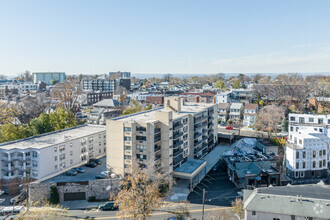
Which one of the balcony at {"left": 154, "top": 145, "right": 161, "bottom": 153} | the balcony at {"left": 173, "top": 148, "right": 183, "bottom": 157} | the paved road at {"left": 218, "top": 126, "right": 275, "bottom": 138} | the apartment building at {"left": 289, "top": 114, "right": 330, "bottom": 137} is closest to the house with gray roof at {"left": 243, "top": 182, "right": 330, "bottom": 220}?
the balcony at {"left": 154, "top": 145, "right": 161, "bottom": 153}

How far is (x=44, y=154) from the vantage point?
42.0 meters

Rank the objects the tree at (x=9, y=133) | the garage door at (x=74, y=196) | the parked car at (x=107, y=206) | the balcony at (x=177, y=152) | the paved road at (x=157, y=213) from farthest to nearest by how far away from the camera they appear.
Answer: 1. the tree at (x=9, y=133)
2. the balcony at (x=177, y=152)
3. the garage door at (x=74, y=196)
4. the parked car at (x=107, y=206)
5. the paved road at (x=157, y=213)

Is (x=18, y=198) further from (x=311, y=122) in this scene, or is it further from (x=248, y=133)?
(x=311, y=122)

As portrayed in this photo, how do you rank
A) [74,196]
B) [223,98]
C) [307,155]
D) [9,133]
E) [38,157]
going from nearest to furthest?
[74,196] → [38,157] → [307,155] → [9,133] → [223,98]

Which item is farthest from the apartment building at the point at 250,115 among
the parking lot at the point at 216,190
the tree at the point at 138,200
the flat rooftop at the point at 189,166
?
the tree at the point at 138,200

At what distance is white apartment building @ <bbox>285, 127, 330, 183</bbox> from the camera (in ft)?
154

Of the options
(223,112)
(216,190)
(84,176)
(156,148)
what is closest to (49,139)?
(84,176)

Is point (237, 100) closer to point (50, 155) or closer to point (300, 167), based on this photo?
point (300, 167)

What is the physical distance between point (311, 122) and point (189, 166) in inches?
1233

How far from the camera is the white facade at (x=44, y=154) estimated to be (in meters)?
41.5

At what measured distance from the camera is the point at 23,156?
41281 mm

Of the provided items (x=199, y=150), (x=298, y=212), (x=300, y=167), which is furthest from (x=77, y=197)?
(x=300, y=167)

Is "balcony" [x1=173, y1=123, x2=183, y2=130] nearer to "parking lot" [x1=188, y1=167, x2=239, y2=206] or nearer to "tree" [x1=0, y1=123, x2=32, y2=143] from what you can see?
"parking lot" [x1=188, y1=167, x2=239, y2=206]

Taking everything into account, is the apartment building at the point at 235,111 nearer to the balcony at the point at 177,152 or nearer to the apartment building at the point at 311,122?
the apartment building at the point at 311,122
